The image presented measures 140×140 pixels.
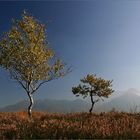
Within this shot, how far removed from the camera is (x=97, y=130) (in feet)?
48.1

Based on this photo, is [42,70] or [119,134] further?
[42,70]

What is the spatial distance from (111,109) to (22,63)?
48.2 ft

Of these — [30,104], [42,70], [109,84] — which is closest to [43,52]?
[42,70]

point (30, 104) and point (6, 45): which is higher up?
point (6, 45)

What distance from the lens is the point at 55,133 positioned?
14.0 m

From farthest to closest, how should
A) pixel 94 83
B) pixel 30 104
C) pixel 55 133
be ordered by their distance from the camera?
pixel 94 83 → pixel 30 104 → pixel 55 133

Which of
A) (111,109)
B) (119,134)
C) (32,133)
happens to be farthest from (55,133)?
(111,109)

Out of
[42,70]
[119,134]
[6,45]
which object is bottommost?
[119,134]

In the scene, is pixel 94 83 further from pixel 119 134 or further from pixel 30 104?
pixel 119 134

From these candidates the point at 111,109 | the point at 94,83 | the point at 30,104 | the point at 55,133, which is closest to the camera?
the point at 55,133

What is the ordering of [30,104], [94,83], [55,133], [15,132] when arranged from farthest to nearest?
[94,83] → [30,104] → [15,132] → [55,133]

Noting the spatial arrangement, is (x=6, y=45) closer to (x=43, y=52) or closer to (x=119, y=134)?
(x=43, y=52)

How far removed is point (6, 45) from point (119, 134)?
97.0 ft

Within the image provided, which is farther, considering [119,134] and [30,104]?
[30,104]
